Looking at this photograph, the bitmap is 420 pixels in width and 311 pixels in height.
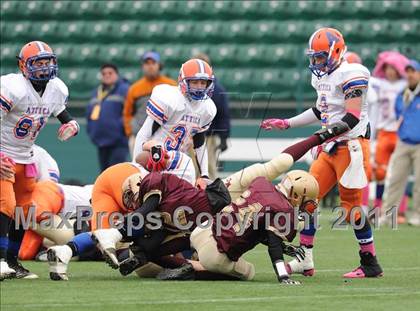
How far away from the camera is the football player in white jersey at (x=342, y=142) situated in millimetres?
7609

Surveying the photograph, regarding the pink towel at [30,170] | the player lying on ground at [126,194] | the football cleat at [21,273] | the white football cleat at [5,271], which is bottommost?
the football cleat at [21,273]

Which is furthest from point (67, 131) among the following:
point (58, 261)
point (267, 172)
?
point (267, 172)

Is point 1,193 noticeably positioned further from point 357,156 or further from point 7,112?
point 357,156

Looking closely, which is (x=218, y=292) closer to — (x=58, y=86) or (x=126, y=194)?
(x=126, y=194)

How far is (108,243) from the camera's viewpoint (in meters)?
6.98

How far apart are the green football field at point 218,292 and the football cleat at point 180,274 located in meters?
0.11

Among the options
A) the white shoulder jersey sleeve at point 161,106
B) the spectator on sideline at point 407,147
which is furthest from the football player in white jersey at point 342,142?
the spectator on sideline at point 407,147

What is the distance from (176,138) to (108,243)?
1.38 meters

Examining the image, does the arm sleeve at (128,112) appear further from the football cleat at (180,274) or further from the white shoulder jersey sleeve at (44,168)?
the football cleat at (180,274)

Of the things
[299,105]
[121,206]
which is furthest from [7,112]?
[299,105]

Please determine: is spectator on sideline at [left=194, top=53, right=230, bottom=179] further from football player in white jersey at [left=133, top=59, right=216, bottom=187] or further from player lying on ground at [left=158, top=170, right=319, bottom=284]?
player lying on ground at [left=158, top=170, right=319, bottom=284]

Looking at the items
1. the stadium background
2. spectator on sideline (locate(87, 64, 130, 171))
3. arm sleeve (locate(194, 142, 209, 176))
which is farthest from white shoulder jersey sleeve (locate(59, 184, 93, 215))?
the stadium background

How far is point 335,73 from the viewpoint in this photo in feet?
25.3

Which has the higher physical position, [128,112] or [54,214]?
[128,112]
